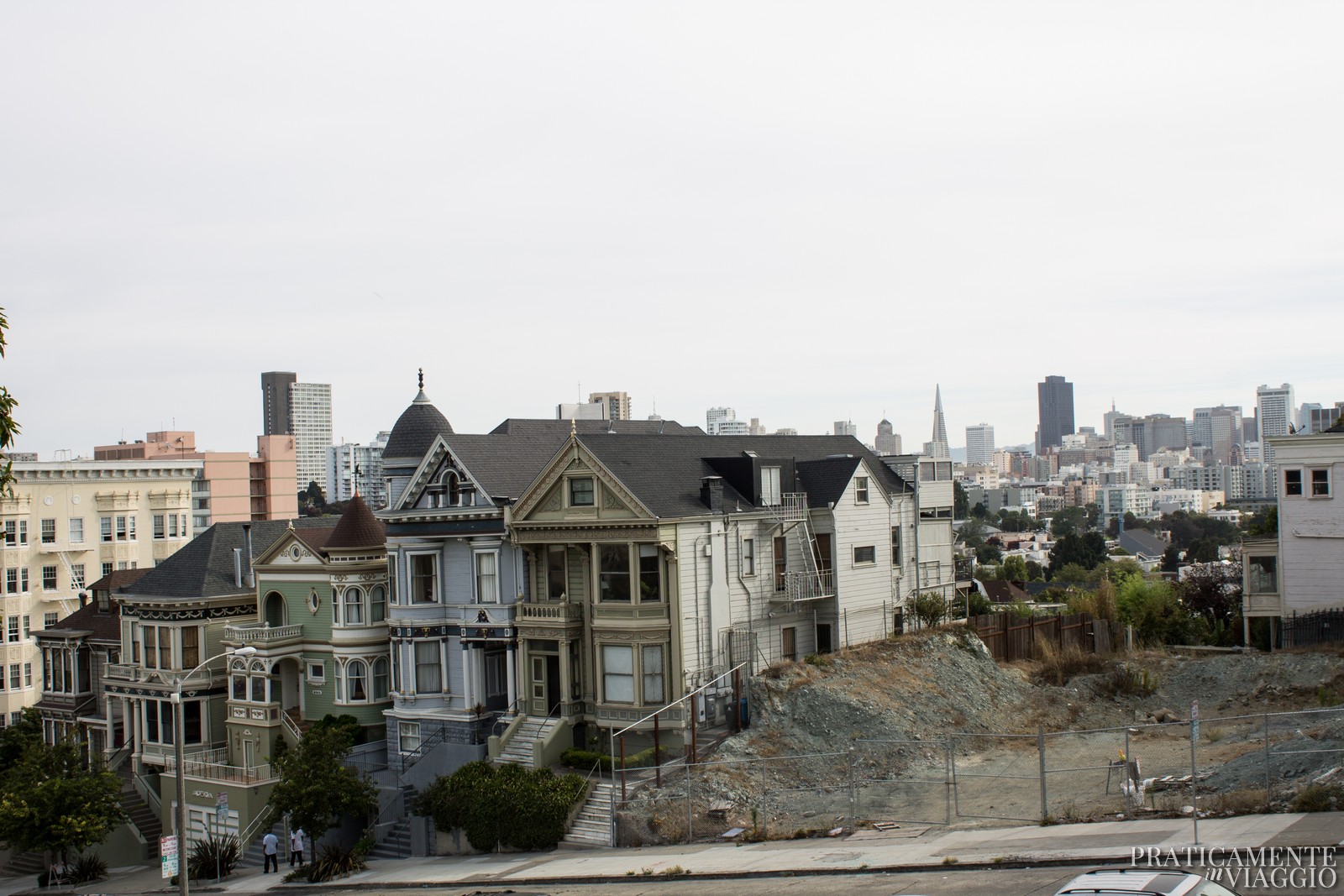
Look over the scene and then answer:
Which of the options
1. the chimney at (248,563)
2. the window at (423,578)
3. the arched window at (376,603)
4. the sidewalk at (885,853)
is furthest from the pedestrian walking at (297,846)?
the chimney at (248,563)

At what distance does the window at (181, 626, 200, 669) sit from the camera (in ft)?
157

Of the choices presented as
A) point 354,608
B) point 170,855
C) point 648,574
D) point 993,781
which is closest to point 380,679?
point 354,608

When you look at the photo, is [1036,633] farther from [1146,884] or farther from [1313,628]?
[1146,884]

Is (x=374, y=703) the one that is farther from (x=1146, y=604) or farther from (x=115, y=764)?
(x=1146, y=604)

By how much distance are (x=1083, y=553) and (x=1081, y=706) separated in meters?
131

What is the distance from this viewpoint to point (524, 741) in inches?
1492

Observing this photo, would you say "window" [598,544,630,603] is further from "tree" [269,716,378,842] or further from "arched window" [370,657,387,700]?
"arched window" [370,657,387,700]

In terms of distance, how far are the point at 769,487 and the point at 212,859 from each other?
20813 mm

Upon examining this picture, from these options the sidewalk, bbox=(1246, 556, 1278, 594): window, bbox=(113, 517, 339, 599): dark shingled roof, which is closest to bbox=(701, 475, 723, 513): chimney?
the sidewalk

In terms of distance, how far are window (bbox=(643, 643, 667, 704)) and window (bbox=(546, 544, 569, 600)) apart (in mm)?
4002

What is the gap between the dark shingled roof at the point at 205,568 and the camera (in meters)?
48.3

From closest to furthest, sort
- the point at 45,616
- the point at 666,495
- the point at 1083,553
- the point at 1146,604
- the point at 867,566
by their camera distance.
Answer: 1. the point at 666,495
2. the point at 867,566
3. the point at 1146,604
4. the point at 45,616
5. the point at 1083,553

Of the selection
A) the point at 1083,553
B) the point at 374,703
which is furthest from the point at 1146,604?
the point at 1083,553

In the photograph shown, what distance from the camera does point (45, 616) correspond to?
6931cm
